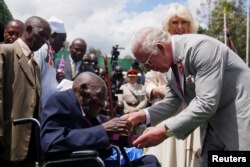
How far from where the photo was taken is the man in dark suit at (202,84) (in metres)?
2.87

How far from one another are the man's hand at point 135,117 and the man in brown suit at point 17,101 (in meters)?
1.08

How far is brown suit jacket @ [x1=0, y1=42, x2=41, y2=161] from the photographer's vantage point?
3.99 metres

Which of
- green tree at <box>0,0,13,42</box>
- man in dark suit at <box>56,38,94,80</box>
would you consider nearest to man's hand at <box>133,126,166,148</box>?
man in dark suit at <box>56,38,94,80</box>

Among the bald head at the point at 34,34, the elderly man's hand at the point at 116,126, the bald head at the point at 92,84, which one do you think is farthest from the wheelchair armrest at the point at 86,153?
the bald head at the point at 34,34

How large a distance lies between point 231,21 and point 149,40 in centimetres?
2874

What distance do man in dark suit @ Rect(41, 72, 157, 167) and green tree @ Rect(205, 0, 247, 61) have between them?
2678 centimetres

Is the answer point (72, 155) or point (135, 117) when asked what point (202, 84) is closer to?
point (135, 117)

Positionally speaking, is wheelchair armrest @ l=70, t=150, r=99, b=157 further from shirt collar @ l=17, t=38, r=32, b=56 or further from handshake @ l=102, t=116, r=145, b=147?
shirt collar @ l=17, t=38, r=32, b=56

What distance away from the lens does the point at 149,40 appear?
9.63 ft

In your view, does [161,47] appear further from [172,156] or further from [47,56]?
[47,56]

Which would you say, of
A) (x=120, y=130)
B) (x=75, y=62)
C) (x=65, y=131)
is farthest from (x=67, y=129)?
(x=75, y=62)

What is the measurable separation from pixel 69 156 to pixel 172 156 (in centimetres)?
157

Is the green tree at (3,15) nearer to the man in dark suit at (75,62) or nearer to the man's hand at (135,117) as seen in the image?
the man in dark suit at (75,62)

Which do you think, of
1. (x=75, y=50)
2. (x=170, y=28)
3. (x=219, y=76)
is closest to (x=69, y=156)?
(x=219, y=76)
